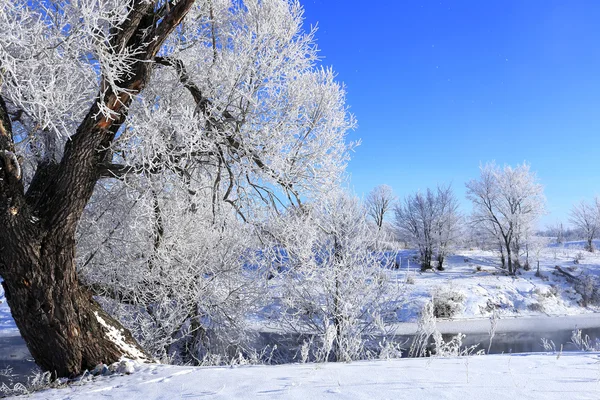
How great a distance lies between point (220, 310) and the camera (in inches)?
370

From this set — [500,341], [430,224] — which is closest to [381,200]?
[430,224]

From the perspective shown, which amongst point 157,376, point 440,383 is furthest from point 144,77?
point 440,383

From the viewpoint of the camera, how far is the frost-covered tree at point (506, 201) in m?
35.3

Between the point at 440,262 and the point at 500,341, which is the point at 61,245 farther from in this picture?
the point at 440,262

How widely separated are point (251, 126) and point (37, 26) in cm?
301

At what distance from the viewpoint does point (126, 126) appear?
5.38 m

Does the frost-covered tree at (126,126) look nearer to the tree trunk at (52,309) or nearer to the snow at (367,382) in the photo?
the tree trunk at (52,309)

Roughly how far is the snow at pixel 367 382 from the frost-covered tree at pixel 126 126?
1.03 meters

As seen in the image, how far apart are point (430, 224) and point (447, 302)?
52.0ft

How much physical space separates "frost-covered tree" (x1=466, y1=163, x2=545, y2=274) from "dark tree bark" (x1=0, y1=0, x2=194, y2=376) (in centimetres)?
3492

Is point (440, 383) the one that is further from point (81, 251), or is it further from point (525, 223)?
point (525, 223)

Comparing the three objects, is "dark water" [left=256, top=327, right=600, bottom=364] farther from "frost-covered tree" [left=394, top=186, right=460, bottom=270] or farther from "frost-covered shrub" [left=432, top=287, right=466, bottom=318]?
"frost-covered tree" [left=394, top=186, right=460, bottom=270]

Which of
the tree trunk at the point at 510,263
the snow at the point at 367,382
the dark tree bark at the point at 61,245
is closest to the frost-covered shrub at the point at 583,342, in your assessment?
the snow at the point at 367,382

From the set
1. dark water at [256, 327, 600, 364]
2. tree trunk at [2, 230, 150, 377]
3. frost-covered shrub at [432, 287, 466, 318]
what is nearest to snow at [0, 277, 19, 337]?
dark water at [256, 327, 600, 364]
